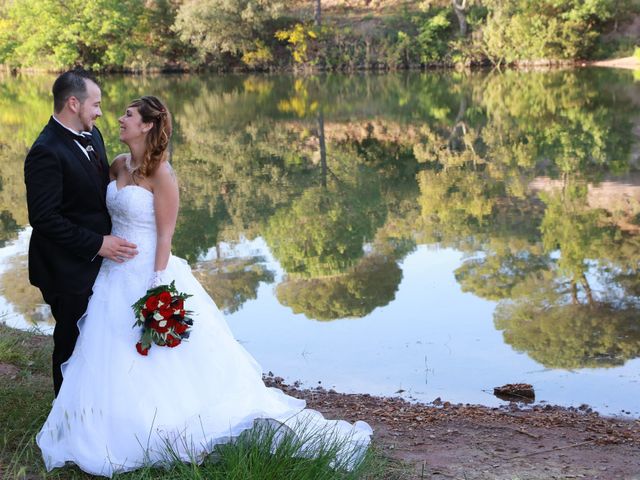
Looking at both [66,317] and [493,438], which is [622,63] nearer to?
[493,438]

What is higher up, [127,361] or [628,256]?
[127,361]

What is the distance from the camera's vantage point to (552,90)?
94.0ft

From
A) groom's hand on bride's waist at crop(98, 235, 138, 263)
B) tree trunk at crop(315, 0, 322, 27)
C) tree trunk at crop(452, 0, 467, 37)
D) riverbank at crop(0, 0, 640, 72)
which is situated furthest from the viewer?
tree trunk at crop(315, 0, 322, 27)

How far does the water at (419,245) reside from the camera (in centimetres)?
709

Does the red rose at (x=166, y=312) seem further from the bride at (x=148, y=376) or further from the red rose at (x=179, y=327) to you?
the bride at (x=148, y=376)

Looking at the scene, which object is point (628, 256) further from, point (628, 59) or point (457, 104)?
point (628, 59)

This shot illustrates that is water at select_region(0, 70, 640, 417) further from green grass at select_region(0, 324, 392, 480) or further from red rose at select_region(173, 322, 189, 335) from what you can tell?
red rose at select_region(173, 322, 189, 335)

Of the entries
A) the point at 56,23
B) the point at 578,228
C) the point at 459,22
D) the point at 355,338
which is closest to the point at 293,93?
the point at 459,22

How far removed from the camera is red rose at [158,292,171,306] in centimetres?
388

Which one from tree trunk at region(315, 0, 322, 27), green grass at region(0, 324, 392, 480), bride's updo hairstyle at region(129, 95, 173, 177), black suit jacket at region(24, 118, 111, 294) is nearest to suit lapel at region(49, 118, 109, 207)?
black suit jacket at region(24, 118, 111, 294)

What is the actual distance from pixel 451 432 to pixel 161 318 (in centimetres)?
196

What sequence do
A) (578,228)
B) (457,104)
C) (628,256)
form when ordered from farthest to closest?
(457,104)
(578,228)
(628,256)

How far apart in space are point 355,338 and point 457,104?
770 inches

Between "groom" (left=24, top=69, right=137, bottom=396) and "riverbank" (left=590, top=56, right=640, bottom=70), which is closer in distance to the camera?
"groom" (left=24, top=69, right=137, bottom=396)
